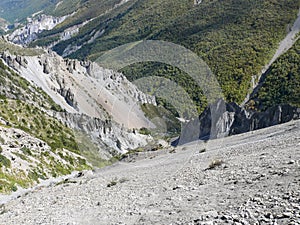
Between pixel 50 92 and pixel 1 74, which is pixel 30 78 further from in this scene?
pixel 1 74

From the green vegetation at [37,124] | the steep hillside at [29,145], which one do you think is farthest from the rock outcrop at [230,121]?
the green vegetation at [37,124]

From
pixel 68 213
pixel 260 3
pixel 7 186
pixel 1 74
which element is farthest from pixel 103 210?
pixel 260 3

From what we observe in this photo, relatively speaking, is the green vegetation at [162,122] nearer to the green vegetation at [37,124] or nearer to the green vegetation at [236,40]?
the green vegetation at [236,40]

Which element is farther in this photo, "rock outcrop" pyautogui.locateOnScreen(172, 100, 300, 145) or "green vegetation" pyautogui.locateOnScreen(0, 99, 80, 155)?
"green vegetation" pyautogui.locateOnScreen(0, 99, 80, 155)

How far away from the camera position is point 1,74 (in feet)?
244

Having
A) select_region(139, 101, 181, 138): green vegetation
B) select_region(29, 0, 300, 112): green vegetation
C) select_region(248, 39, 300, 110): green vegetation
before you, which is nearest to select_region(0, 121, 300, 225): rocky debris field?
select_region(139, 101, 181, 138): green vegetation

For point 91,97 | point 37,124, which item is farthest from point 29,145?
point 91,97

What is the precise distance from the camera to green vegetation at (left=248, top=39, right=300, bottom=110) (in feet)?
287

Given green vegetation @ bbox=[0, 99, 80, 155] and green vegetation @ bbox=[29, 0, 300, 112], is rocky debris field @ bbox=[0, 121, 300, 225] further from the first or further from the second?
green vegetation @ bbox=[29, 0, 300, 112]

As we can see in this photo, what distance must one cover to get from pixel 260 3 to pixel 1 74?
123935mm

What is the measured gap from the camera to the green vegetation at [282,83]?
8738cm

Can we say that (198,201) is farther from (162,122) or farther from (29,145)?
(162,122)

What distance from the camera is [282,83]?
96.2 meters

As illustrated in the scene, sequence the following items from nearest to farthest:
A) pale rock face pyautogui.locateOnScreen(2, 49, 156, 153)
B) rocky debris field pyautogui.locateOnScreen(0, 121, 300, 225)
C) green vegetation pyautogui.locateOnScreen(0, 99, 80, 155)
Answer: rocky debris field pyautogui.locateOnScreen(0, 121, 300, 225), green vegetation pyautogui.locateOnScreen(0, 99, 80, 155), pale rock face pyautogui.locateOnScreen(2, 49, 156, 153)
